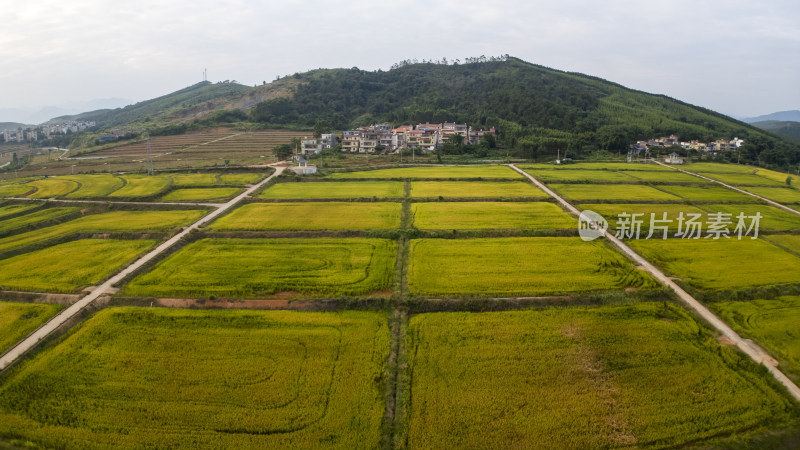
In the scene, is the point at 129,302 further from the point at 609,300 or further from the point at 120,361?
the point at 609,300

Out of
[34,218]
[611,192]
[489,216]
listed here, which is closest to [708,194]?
[611,192]

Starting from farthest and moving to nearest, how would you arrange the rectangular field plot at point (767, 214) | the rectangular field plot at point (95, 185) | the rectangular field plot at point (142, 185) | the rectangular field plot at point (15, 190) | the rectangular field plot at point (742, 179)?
1. the rectangular field plot at point (742, 179)
2. the rectangular field plot at point (142, 185)
3. the rectangular field plot at point (95, 185)
4. the rectangular field plot at point (15, 190)
5. the rectangular field plot at point (767, 214)

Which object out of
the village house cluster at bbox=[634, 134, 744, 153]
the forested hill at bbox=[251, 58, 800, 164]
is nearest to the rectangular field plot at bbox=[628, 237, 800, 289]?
the forested hill at bbox=[251, 58, 800, 164]

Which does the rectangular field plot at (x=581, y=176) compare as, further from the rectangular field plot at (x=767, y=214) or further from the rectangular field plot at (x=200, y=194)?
the rectangular field plot at (x=200, y=194)

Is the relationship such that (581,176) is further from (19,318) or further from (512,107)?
(19,318)

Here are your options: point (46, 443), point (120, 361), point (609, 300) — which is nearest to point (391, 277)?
point (609, 300)

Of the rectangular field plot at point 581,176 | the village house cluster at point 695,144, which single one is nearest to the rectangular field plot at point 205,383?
the rectangular field plot at point 581,176
